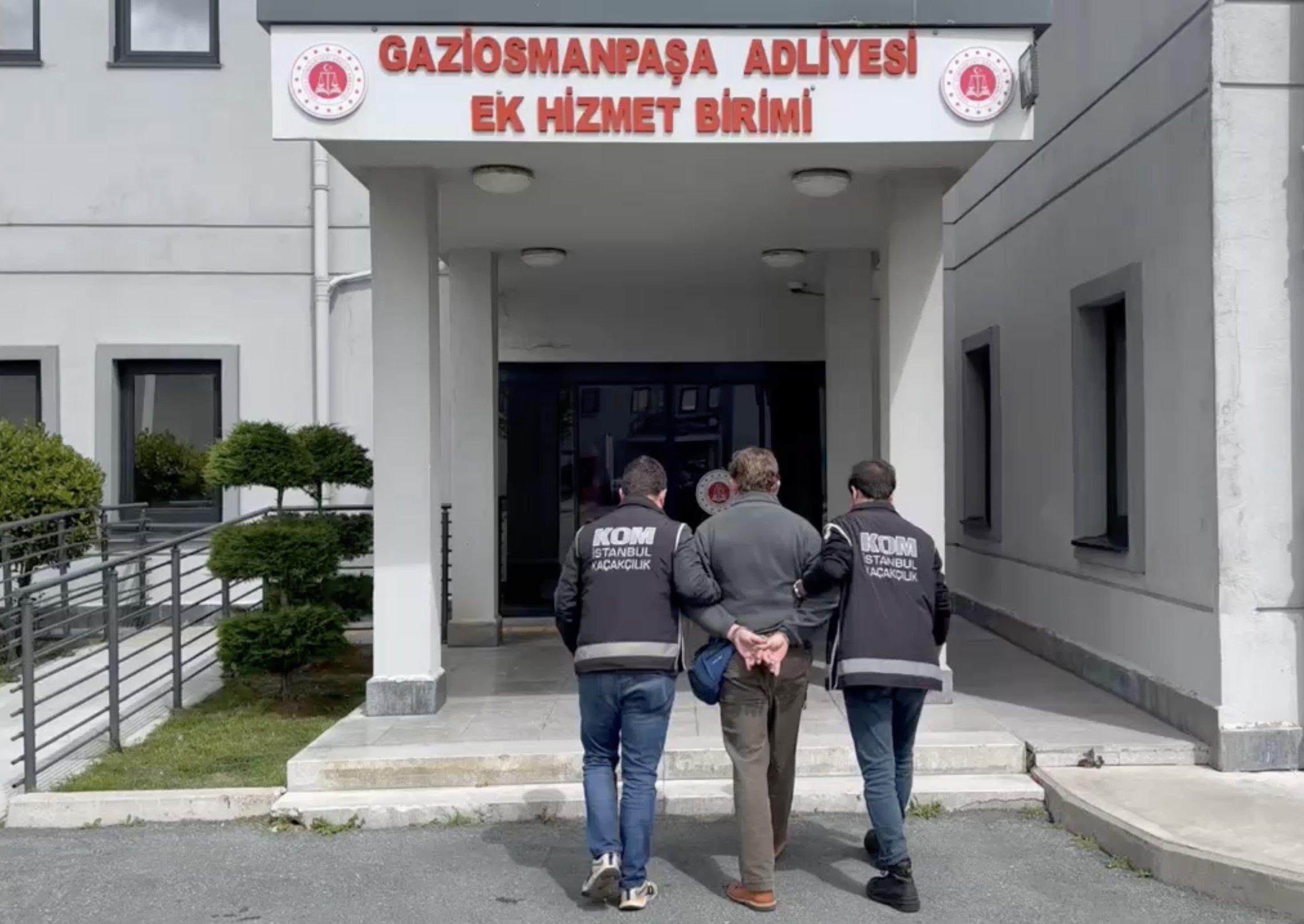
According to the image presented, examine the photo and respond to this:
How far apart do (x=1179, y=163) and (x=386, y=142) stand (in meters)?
4.29

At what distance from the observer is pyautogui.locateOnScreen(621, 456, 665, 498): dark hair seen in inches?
186

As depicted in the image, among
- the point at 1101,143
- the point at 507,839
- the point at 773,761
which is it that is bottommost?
the point at 507,839

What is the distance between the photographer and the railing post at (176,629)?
312 inches

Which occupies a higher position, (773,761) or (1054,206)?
(1054,206)

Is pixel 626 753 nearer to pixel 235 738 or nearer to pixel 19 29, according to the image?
pixel 235 738

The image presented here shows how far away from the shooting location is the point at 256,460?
762cm

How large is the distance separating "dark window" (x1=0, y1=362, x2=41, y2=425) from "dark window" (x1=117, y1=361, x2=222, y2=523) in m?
0.88

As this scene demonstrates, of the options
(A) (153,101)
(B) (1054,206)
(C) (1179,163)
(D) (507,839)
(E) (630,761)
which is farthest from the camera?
(A) (153,101)

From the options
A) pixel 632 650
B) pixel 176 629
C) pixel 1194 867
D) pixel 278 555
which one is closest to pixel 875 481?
pixel 632 650

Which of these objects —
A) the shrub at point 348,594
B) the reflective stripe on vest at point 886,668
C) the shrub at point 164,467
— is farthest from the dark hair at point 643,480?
the shrub at point 164,467

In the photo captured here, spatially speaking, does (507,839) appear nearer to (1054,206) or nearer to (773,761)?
(773,761)

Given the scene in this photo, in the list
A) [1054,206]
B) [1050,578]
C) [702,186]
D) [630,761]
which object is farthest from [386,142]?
[1050,578]

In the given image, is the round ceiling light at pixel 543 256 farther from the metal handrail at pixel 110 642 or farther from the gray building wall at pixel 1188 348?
the gray building wall at pixel 1188 348

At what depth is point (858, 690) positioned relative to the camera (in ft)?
15.0
